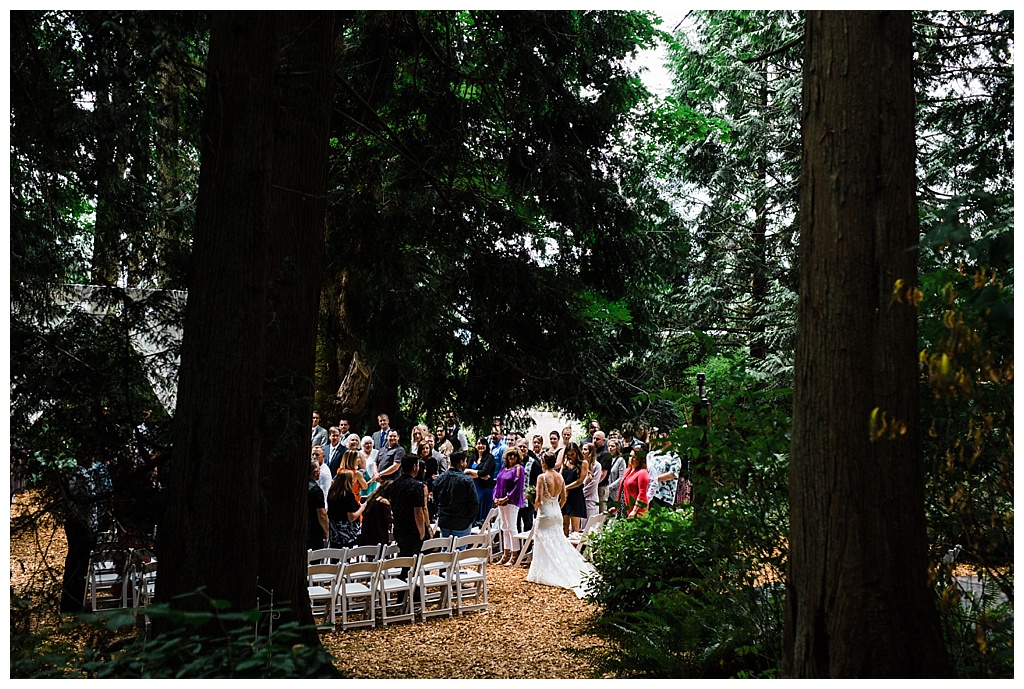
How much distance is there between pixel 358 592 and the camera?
970cm

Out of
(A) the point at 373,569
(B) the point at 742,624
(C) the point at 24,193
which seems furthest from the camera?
(A) the point at 373,569

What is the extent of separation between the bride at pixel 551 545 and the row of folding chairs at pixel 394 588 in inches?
59.5

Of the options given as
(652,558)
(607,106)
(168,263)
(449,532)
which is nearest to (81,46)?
(168,263)

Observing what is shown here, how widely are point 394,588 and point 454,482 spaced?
224 centimetres

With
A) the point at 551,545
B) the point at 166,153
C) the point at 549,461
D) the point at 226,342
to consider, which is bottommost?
the point at 551,545

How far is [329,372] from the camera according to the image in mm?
15734

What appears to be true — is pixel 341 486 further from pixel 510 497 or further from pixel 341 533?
pixel 510 497

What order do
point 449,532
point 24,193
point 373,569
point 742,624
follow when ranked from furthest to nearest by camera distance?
point 449,532 < point 373,569 < point 24,193 < point 742,624

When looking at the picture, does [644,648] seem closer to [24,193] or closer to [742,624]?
[742,624]

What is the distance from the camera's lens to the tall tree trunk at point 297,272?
259 inches

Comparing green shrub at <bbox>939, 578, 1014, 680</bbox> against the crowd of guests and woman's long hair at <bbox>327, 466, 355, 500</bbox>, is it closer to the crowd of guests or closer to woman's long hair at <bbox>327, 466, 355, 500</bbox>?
the crowd of guests

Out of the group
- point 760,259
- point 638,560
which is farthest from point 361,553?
point 760,259

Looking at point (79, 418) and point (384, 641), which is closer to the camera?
point (79, 418)
